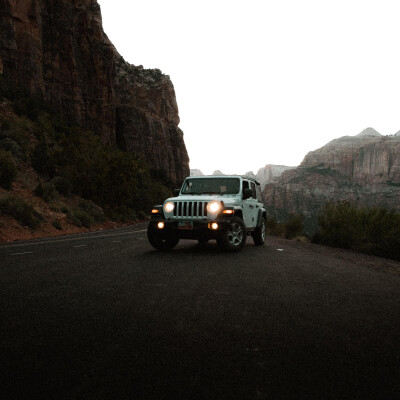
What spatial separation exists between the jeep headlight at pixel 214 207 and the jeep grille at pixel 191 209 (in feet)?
0.36

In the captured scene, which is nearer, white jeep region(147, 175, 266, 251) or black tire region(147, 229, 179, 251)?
white jeep region(147, 175, 266, 251)

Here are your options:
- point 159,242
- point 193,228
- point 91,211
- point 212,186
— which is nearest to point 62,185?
point 91,211

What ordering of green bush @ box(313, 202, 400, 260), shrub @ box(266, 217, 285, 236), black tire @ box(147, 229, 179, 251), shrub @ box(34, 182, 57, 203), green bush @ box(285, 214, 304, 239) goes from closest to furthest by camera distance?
1. black tire @ box(147, 229, 179, 251)
2. green bush @ box(313, 202, 400, 260)
3. green bush @ box(285, 214, 304, 239)
4. shrub @ box(34, 182, 57, 203)
5. shrub @ box(266, 217, 285, 236)

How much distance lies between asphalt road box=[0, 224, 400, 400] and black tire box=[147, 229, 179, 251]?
10.2 ft

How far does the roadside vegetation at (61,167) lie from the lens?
22391mm

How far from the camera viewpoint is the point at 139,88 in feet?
280

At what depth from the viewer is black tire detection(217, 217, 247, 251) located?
29.9 ft

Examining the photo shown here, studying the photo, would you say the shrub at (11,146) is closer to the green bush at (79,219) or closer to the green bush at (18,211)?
the green bush at (79,219)

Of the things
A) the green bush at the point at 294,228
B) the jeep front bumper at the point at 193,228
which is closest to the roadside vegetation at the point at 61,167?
the jeep front bumper at the point at 193,228

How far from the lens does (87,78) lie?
59.4 metres

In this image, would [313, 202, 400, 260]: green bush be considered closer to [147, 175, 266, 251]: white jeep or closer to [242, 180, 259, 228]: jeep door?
[242, 180, 259, 228]: jeep door

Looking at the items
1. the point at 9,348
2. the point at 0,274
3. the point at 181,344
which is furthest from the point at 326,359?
the point at 0,274

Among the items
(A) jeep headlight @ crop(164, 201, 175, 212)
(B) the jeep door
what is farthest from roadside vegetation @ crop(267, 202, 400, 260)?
(A) jeep headlight @ crop(164, 201, 175, 212)

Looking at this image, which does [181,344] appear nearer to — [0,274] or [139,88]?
[0,274]
